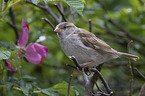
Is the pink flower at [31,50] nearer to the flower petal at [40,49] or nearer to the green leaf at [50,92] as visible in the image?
the flower petal at [40,49]

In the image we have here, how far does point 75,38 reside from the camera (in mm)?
1747

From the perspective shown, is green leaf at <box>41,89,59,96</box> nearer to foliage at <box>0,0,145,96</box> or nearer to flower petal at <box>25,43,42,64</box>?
flower petal at <box>25,43,42,64</box>

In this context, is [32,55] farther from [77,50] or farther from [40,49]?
[77,50]

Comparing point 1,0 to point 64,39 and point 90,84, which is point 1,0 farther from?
point 90,84

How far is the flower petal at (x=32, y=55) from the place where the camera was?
5.70 feet

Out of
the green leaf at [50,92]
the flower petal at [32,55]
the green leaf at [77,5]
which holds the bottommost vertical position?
the green leaf at [50,92]

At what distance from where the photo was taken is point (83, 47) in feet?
5.59

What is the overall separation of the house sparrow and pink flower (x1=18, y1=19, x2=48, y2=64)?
0.17 meters

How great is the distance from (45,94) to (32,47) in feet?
1.25

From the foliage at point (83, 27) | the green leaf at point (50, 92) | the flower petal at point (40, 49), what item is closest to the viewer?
the green leaf at point (50, 92)

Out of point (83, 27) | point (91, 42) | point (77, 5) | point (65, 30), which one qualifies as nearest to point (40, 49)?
point (65, 30)

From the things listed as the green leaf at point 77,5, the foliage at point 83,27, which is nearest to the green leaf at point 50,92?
the foliage at point 83,27

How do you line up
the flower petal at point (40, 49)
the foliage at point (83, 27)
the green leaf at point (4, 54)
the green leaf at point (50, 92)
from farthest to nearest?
1. the foliage at point (83, 27)
2. the flower petal at point (40, 49)
3. the green leaf at point (50, 92)
4. the green leaf at point (4, 54)

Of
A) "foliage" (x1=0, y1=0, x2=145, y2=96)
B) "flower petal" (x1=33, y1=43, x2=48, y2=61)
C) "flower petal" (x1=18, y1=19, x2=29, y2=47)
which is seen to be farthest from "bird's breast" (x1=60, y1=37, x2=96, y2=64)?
"foliage" (x1=0, y1=0, x2=145, y2=96)
